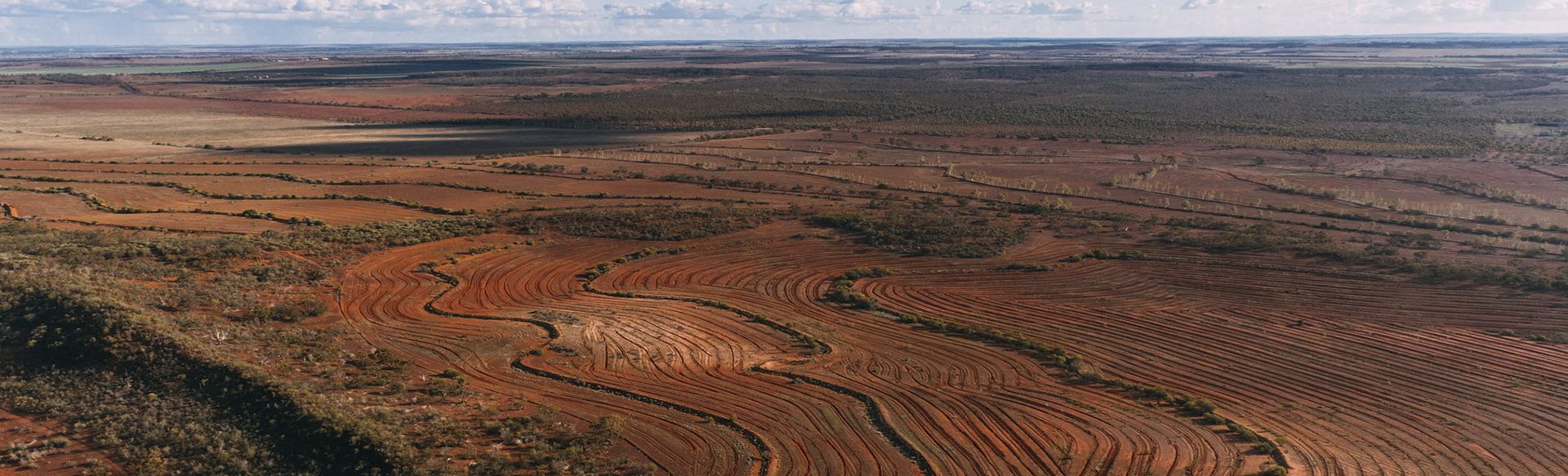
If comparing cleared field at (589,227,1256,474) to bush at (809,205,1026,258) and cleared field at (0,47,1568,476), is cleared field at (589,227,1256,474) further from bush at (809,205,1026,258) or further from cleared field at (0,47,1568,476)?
bush at (809,205,1026,258)

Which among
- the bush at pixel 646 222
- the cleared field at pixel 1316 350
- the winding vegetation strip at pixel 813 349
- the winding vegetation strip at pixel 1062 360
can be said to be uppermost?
the bush at pixel 646 222

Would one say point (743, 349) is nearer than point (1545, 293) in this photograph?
Yes

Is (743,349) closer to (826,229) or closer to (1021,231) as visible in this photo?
(826,229)

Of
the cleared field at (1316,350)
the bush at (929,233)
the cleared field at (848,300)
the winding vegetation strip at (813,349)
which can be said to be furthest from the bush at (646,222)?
the cleared field at (1316,350)

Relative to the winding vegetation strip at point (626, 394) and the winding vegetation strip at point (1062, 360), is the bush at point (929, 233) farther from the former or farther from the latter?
the winding vegetation strip at point (626, 394)

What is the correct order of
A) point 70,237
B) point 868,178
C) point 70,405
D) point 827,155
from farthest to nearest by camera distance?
point 827,155, point 868,178, point 70,237, point 70,405

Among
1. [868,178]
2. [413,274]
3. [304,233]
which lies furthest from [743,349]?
[868,178]

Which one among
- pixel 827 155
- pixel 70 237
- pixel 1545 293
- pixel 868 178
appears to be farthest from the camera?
pixel 827 155

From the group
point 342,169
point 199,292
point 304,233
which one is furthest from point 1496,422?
point 342,169

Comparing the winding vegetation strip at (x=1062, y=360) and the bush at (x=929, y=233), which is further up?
the bush at (x=929, y=233)
